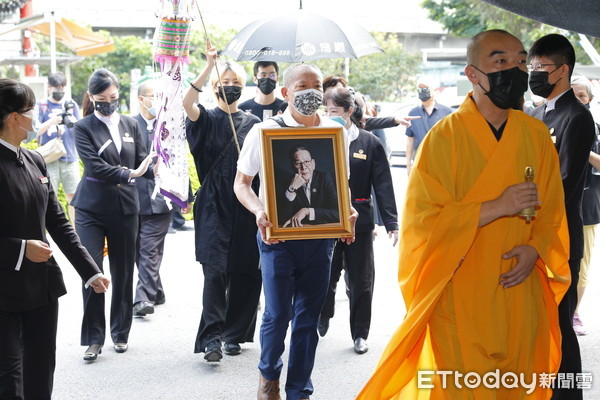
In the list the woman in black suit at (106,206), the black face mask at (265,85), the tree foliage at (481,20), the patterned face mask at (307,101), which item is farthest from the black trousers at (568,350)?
the tree foliage at (481,20)

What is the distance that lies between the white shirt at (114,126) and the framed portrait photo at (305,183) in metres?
2.32

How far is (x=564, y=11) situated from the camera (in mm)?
4375

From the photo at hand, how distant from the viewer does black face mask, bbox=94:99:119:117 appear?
22.9 ft

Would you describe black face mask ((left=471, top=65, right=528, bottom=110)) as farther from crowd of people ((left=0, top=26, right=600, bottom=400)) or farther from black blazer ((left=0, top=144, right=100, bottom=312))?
black blazer ((left=0, top=144, right=100, bottom=312))

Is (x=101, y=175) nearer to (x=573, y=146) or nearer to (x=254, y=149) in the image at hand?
(x=254, y=149)

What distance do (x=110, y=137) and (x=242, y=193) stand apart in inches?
82.4

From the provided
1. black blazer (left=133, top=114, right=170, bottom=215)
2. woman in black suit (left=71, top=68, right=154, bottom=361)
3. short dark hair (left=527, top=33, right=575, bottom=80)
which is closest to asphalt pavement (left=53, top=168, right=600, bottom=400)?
woman in black suit (left=71, top=68, right=154, bottom=361)

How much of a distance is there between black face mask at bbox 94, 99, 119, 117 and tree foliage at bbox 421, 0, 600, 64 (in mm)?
22919

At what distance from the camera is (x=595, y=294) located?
30.2 feet

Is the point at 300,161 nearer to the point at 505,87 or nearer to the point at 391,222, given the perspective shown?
the point at 505,87

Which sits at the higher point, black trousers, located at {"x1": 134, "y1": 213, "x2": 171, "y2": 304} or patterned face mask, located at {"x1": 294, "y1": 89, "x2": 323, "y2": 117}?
patterned face mask, located at {"x1": 294, "y1": 89, "x2": 323, "y2": 117}

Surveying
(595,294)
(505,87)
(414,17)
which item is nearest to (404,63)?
(414,17)

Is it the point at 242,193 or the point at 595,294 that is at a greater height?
the point at 242,193

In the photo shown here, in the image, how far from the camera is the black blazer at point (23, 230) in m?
4.30
